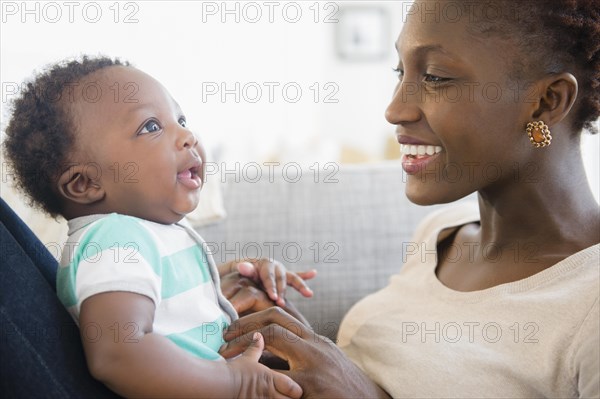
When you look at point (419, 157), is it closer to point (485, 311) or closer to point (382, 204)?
point (485, 311)

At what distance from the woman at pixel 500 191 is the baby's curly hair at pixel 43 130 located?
0.41 meters

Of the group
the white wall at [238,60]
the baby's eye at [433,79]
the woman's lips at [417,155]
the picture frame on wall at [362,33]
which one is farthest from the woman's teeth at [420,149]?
the picture frame on wall at [362,33]

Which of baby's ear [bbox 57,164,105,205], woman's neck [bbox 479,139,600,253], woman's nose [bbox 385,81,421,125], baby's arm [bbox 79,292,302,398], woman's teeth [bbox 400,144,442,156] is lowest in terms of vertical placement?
baby's arm [bbox 79,292,302,398]

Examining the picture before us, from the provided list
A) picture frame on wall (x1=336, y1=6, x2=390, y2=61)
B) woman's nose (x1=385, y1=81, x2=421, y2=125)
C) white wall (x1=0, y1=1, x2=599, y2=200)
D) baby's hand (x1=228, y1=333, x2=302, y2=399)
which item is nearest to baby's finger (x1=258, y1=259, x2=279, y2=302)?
baby's hand (x1=228, y1=333, x2=302, y2=399)

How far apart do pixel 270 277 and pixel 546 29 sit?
693mm

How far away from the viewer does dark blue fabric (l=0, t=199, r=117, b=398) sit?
83 cm

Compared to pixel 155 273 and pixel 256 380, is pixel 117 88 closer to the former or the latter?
pixel 155 273

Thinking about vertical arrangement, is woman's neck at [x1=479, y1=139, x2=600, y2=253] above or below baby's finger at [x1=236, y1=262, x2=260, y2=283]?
above

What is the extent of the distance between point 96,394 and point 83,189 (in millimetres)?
339

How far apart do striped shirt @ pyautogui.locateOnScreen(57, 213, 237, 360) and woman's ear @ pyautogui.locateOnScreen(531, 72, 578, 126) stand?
0.65 m

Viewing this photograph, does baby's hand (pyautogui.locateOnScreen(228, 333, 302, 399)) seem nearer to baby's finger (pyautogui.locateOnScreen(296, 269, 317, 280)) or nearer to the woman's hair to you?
baby's finger (pyautogui.locateOnScreen(296, 269, 317, 280))

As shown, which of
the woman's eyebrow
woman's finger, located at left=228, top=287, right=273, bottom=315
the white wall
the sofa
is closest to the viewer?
the woman's eyebrow

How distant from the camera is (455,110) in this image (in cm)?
117

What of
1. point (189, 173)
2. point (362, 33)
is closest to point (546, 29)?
point (189, 173)
